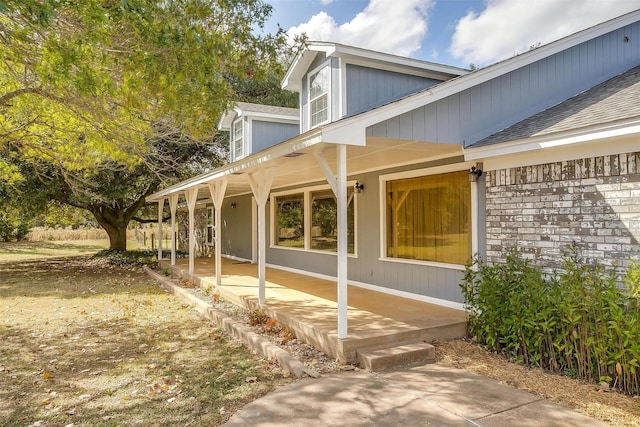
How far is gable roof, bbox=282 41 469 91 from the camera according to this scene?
7.66 metres

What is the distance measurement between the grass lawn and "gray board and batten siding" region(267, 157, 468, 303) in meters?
3.26

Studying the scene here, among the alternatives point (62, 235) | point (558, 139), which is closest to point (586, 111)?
point (558, 139)

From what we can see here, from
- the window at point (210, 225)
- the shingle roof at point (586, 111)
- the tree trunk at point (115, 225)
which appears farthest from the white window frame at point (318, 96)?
the tree trunk at point (115, 225)

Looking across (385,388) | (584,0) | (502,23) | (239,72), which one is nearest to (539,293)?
(385,388)

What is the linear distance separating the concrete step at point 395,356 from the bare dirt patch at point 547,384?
0.58 feet

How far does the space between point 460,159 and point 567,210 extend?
181 centimetres

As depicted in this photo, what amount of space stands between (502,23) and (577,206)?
574 inches

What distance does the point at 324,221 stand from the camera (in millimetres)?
10430

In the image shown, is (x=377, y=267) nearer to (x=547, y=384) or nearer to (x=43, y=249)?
(x=547, y=384)

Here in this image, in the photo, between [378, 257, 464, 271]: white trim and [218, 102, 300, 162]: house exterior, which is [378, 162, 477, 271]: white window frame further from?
[218, 102, 300, 162]: house exterior

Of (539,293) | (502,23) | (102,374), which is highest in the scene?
(502,23)

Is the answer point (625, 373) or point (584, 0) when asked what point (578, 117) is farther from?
point (584, 0)

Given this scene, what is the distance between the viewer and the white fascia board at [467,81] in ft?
16.1

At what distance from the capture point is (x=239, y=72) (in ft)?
20.4
